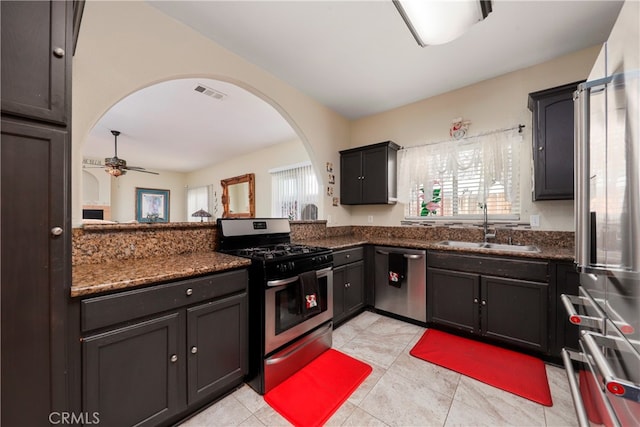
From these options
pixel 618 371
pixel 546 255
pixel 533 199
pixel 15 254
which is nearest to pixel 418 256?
pixel 546 255

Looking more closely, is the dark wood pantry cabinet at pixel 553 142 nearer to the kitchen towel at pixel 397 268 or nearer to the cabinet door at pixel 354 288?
the kitchen towel at pixel 397 268

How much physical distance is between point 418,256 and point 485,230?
80 cm

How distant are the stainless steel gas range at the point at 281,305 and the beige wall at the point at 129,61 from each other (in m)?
1.09

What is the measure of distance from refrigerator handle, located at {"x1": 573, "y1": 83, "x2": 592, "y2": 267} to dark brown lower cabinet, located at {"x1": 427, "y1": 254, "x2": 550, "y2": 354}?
109 centimetres

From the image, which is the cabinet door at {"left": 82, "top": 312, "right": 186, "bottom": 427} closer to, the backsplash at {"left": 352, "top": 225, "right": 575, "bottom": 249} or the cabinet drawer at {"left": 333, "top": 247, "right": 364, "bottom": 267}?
the cabinet drawer at {"left": 333, "top": 247, "right": 364, "bottom": 267}

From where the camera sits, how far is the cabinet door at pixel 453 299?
87.6 inches

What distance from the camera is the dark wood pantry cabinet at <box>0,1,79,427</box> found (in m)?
0.87

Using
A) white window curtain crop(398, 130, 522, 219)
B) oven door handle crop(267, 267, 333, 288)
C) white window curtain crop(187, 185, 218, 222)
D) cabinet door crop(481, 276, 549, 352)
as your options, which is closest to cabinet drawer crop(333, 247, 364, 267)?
oven door handle crop(267, 267, 333, 288)

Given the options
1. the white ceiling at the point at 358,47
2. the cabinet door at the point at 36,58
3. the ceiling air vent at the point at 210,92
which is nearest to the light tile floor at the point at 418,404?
the cabinet door at the point at 36,58

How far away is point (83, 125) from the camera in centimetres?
149

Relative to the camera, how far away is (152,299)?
1.23m

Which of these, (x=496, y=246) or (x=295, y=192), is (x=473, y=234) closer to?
(x=496, y=246)

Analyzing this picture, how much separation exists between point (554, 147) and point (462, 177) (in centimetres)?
83

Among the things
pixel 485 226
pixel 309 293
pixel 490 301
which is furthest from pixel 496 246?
pixel 309 293
